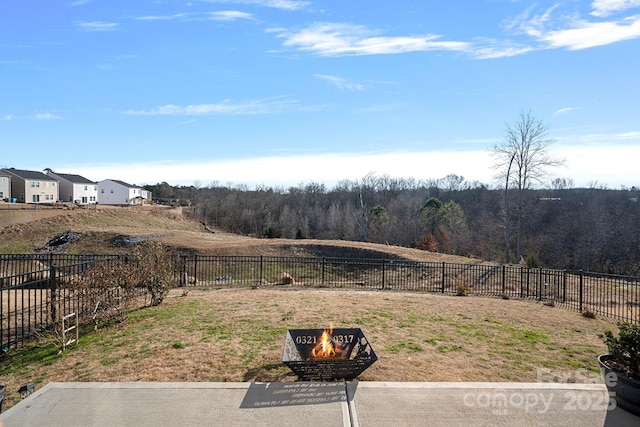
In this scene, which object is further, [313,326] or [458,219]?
[458,219]

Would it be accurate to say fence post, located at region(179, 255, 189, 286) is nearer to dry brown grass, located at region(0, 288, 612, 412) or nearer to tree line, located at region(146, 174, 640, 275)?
dry brown grass, located at region(0, 288, 612, 412)

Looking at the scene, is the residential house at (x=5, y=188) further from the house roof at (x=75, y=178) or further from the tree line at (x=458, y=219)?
the tree line at (x=458, y=219)

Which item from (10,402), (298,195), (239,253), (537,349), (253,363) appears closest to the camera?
(10,402)

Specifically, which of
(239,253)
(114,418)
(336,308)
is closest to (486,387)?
(114,418)

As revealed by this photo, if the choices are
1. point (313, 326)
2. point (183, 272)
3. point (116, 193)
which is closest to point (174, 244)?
point (183, 272)

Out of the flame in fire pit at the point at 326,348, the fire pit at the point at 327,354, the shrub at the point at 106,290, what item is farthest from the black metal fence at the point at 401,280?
the flame in fire pit at the point at 326,348

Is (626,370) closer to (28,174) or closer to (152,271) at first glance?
(152,271)

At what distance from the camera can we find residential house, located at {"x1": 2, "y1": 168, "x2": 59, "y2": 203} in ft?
176

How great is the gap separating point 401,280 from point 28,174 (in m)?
55.9

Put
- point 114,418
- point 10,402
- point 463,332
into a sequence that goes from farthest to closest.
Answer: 1. point 463,332
2. point 10,402
3. point 114,418

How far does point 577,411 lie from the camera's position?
5.00 meters

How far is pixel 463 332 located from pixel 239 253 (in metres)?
19.7

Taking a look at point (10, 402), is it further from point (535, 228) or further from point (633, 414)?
point (535, 228)

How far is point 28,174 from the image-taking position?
55.7 metres
